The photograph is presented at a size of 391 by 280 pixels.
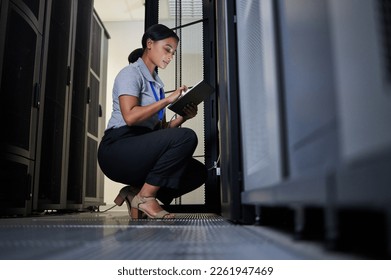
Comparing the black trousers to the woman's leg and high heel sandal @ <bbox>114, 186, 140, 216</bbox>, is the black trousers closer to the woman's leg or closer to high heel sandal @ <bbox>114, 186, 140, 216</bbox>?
the woman's leg

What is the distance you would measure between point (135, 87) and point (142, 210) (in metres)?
0.52

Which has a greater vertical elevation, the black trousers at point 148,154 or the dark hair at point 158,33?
the dark hair at point 158,33

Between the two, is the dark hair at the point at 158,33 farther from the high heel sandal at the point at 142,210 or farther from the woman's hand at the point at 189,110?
the high heel sandal at the point at 142,210

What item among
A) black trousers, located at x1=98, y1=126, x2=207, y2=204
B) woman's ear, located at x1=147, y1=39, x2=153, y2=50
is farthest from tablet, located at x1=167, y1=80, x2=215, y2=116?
woman's ear, located at x1=147, y1=39, x2=153, y2=50

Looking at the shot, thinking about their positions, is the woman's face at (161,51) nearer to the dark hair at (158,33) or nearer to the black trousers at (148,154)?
the dark hair at (158,33)

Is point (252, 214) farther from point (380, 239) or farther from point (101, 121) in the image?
point (101, 121)

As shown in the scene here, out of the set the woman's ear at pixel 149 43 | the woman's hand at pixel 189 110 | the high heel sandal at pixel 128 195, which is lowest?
the high heel sandal at pixel 128 195

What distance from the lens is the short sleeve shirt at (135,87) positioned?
160 cm

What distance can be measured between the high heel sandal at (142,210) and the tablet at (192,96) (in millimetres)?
404

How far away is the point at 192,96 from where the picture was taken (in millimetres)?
1696

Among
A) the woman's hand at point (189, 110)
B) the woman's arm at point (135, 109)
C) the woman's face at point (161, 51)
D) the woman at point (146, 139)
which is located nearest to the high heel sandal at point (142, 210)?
the woman at point (146, 139)

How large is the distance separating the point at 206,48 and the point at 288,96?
1.82 m

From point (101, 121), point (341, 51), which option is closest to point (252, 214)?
point (341, 51)

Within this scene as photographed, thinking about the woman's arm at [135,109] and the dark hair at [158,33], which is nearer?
the woman's arm at [135,109]
